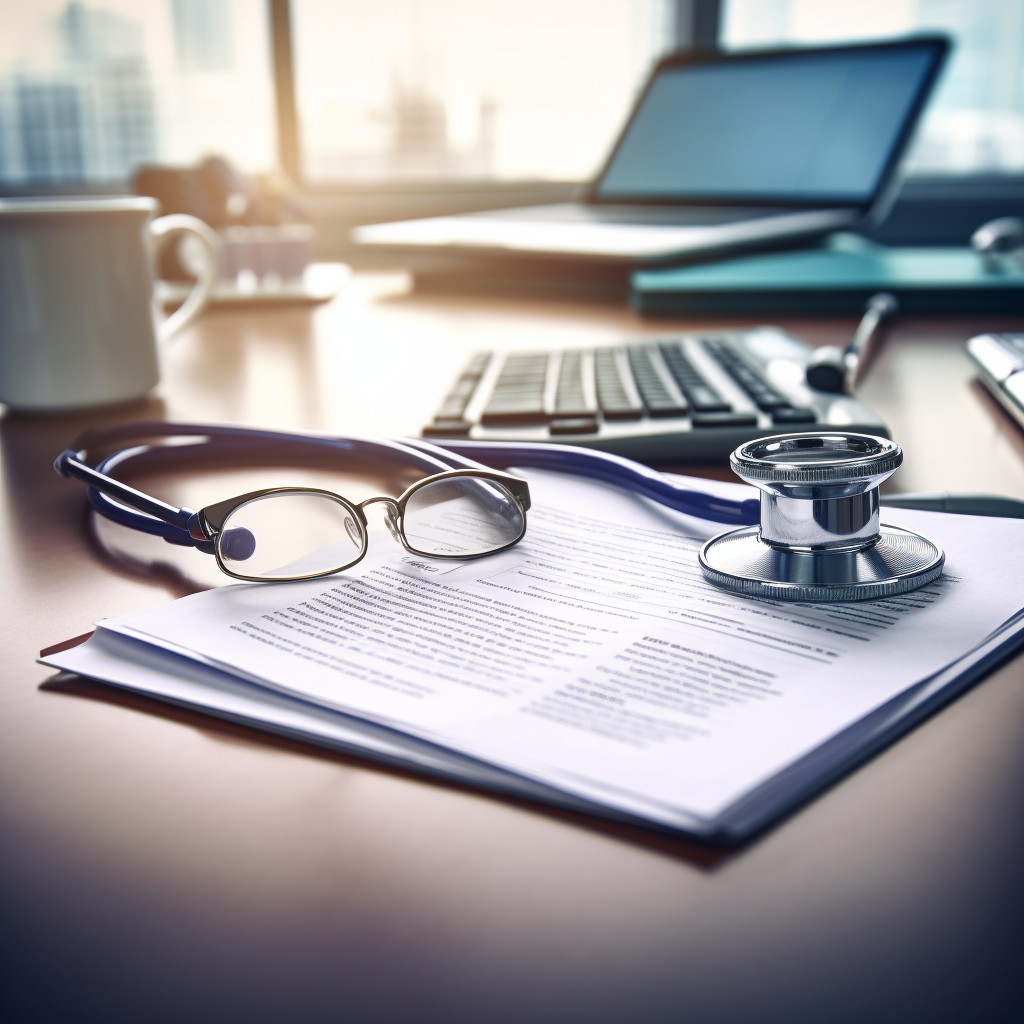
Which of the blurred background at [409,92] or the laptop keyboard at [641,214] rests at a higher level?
the blurred background at [409,92]

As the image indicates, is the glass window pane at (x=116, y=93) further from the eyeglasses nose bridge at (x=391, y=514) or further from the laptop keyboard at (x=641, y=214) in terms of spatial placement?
the eyeglasses nose bridge at (x=391, y=514)

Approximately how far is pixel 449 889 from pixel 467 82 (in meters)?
2.51

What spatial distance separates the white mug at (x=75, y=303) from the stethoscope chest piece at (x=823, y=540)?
0.53 metres

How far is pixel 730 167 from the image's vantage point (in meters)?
1.49

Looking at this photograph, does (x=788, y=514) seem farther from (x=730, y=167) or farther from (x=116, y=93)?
(x=116, y=93)

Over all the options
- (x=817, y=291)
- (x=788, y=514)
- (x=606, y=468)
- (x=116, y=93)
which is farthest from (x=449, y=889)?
(x=116, y=93)

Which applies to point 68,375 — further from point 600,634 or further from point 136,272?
point 600,634

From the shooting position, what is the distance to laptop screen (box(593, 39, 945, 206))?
1.37 meters

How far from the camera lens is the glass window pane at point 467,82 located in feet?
7.84

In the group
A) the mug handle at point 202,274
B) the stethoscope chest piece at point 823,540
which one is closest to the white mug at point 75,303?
the mug handle at point 202,274

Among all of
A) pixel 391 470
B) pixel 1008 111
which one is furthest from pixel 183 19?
pixel 391 470

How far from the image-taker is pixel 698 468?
58 cm

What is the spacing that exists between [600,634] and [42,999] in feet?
0.66

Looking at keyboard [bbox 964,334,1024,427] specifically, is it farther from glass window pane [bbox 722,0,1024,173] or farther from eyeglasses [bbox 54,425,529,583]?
glass window pane [bbox 722,0,1024,173]
